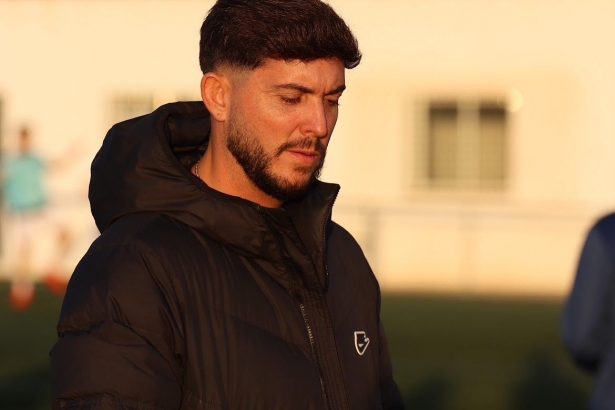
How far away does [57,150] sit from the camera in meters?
19.2

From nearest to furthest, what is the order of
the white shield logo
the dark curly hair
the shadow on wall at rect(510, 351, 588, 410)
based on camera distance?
the dark curly hair
the white shield logo
the shadow on wall at rect(510, 351, 588, 410)

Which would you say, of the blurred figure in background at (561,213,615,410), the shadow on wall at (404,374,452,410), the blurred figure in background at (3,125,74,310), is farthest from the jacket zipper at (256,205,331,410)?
A: the blurred figure in background at (3,125,74,310)

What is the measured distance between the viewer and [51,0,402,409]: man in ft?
8.86

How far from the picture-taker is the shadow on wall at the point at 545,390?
9.10m

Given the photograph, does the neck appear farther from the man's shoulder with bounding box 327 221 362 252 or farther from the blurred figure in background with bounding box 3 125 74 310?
the blurred figure in background with bounding box 3 125 74 310

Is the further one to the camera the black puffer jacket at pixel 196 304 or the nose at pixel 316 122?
the nose at pixel 316 122

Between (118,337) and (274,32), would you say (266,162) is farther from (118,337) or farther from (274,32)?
(118,337)

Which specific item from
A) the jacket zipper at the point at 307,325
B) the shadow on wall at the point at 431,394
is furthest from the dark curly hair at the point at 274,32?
the shadow on wall at the point at 431,394

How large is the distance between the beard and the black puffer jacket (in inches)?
2.7

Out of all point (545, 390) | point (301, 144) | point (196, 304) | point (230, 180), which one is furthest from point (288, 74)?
point (545, 390)

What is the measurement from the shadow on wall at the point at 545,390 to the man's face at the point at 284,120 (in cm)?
619

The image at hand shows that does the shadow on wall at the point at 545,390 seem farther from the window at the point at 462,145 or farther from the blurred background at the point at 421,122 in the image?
the window at the point at 462,145

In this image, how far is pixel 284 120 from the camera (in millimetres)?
2980

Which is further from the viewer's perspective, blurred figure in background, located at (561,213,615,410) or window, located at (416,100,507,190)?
window, located at (416,100,507,190)
